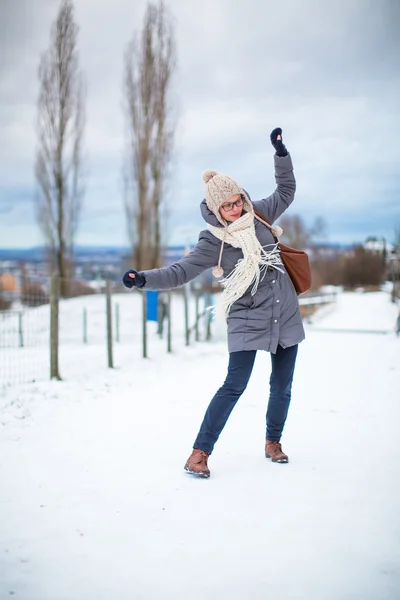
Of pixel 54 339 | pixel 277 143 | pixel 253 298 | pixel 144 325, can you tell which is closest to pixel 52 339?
pixel 54 339

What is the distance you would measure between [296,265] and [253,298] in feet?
1.17

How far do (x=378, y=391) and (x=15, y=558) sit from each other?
4.20m

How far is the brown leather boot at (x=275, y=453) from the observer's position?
3184 mm

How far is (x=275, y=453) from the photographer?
3217 millimetres

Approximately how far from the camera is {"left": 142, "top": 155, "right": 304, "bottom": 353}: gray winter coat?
9.80 ft

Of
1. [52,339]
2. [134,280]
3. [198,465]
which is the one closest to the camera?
[134,280]

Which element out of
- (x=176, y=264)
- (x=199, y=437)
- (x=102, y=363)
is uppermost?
(x=176, y=264)

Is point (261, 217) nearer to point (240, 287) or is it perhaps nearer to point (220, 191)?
point (220, 191)

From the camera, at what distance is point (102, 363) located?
306 inches

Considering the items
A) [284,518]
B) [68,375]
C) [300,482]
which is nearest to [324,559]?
[284,518]

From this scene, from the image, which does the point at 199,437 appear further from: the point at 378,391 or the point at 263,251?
the point at 378,391

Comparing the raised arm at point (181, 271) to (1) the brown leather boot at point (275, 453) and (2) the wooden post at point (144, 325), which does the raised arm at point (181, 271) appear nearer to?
(1) the brown leather boot at point (275, 453)

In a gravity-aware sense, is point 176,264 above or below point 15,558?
above

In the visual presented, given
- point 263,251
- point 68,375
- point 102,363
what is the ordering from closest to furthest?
point 263,251
point 68,375
point 102,363
